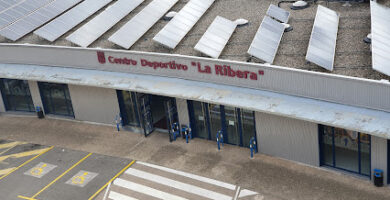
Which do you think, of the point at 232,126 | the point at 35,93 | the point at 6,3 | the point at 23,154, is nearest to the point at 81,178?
the point at 23,154

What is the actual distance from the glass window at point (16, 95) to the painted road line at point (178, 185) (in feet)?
46.9

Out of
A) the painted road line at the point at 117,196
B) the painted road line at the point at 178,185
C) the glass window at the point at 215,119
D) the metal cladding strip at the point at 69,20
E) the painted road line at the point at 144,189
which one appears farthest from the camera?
the metal cladding strip at the point at 69,20

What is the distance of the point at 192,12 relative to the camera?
1414 inches

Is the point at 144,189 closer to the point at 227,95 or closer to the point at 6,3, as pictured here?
the point at 227,95

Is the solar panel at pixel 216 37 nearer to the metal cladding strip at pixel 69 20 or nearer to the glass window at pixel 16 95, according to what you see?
the metal cladding strip at pixel 69 20

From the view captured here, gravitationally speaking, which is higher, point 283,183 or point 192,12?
point 192,12

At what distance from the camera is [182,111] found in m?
32.0

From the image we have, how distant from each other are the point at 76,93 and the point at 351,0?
2260cm

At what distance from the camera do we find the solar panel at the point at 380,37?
80.5 ft

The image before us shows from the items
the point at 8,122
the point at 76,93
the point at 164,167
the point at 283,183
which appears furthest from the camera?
the point at 8,122

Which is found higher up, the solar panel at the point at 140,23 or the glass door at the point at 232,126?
the solar panel at the point at 140,23

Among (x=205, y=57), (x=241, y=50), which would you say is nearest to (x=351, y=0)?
(x=241, y=50)

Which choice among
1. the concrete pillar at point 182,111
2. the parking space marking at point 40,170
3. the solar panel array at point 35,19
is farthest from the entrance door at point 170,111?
the solar panel array at point 35,19

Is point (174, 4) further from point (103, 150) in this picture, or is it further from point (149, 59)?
point (103, 150)
